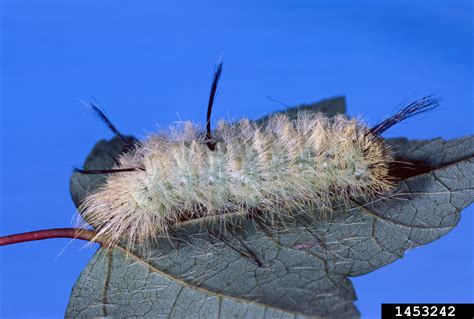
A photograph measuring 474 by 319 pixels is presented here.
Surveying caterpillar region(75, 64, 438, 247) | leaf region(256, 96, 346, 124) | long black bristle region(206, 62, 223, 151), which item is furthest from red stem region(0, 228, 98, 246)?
leaf region(256, 96, 346, 124)

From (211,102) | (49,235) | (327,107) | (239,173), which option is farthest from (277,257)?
(327,107)

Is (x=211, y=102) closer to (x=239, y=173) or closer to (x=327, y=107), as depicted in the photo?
(x=239, y=173)

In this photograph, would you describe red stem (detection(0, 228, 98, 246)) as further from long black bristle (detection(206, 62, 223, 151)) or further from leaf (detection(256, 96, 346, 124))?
leaf (detection(256, 96, 346, 124))

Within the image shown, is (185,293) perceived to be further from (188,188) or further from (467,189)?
(467,189)

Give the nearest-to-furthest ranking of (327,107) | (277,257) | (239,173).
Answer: (277,257), (239,173), (327,107)

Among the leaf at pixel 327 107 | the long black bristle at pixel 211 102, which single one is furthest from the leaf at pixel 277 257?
the leaf at pixel 327 107

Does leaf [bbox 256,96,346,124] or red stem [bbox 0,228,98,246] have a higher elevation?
leaf [bbox 256,96,346,124]

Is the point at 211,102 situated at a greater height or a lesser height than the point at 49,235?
greater
